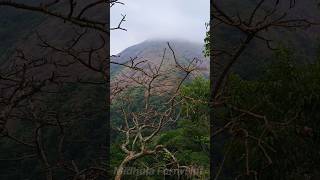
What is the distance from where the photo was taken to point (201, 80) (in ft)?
57.9

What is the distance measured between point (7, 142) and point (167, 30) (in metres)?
43.4

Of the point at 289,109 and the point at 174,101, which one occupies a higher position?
the point at 174,101

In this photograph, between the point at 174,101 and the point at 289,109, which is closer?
the point at 174,101

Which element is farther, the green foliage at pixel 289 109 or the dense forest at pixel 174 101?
the green foliage at pixel 289 109

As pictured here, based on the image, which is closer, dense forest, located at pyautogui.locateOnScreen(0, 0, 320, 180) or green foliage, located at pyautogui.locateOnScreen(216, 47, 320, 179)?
dense forest, located at pyautogui.locateOnScreen(0, 0, 320, 180)

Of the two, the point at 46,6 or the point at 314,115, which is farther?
the point at 314,115

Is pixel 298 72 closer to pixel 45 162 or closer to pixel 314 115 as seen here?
pixel 314 115

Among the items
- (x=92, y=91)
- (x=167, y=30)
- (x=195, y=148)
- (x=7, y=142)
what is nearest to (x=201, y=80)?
(x=195, y=148)

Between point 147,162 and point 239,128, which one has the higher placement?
point 239,128

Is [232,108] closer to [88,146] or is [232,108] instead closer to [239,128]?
[239,128]

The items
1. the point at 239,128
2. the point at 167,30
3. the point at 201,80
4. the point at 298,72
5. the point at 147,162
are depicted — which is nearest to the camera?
the point at 239,128

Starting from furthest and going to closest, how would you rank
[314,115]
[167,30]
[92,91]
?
→ [167,30], [92,91], [314,115]

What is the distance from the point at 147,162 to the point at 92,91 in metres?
3.56

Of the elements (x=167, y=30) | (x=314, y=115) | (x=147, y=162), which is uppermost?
(x=167, y=30)
